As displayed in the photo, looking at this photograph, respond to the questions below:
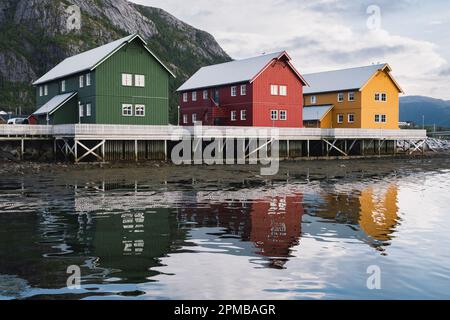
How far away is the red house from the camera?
182 feet

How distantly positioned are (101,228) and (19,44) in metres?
110

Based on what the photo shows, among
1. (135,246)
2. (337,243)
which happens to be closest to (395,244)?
(337,243)

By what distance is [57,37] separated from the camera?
4572 inches

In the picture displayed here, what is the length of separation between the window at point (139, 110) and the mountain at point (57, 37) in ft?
184

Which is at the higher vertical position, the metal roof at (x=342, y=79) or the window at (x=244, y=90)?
the metal roof at (x=342, y=79)

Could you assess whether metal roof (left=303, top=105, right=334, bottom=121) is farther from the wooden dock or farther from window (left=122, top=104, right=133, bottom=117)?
window (left=122, top=104, right=133, bottom=117)

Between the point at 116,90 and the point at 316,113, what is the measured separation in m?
30.5

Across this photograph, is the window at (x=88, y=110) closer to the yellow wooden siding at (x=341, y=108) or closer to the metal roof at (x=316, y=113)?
the metal roof at (x=316, y=113)

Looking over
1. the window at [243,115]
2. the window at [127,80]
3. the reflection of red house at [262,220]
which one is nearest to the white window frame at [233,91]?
the window at [243,115]

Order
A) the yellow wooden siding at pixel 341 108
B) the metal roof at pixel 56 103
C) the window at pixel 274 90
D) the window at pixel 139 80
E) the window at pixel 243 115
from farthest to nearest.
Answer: the yellow wooden siding at pixel 341 108, the window at pixel 274 90, the window at pixel 243 115, the metal roof at pixel 56 103, the window at pixel 139 80

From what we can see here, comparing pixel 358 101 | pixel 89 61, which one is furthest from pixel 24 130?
pixel 358 101

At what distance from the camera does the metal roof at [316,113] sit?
2581 inches

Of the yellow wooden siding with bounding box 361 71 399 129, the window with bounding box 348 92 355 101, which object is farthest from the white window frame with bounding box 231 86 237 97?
the yellow wooden siding with bounding box 361 71 399 129

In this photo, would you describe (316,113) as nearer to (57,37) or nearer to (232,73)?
(232,73)
